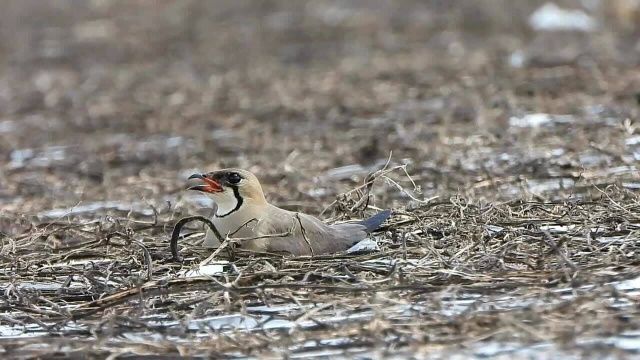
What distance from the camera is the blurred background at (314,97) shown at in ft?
28.7

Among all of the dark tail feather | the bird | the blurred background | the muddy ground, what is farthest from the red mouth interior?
the blurred background

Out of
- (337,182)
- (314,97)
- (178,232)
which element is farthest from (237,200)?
(314,97)

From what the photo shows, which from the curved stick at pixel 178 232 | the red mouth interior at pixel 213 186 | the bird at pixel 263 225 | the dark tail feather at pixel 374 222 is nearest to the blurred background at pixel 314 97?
the dark tail feather at pixel 374 222

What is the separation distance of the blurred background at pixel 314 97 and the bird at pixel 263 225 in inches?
21.1

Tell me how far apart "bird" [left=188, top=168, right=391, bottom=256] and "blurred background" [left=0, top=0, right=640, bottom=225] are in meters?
0.54

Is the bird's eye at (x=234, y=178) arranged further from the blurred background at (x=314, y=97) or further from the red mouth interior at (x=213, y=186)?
the blurred background at (x=314, y=97)

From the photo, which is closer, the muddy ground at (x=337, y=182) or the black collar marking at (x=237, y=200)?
the muddy ground at (x=337, y=182)

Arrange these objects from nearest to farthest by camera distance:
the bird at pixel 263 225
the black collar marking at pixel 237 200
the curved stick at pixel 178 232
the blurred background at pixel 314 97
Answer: the curved stick at pixel 178 232
the bird at pixel 263 225
the black collar marking at pixel 237 200
the blurred background at pixel 314 97

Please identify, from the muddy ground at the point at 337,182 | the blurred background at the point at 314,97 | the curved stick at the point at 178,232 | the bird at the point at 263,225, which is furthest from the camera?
the blurred background at the point at 314,97

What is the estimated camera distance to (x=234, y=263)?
18.1ft

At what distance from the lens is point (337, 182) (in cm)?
864

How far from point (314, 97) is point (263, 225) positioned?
27.3 feet

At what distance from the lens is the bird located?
572cm

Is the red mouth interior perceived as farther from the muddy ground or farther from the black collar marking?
the muddy ground
